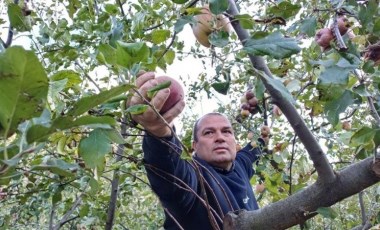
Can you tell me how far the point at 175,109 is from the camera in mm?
1013

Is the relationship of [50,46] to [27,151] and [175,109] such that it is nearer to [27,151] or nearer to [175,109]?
[175,109]

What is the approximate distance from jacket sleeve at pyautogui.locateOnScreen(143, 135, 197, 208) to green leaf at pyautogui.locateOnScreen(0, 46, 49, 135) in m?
0.70

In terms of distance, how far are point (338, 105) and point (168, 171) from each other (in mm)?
544

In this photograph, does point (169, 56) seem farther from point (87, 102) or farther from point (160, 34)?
point (87, 102)

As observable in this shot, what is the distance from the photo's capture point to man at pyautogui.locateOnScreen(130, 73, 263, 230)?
3.34 feet

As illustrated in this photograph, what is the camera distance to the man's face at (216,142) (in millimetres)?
2021

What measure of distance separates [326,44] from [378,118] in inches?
16.7

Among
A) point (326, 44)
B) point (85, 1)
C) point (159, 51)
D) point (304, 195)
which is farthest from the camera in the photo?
point (85, 1)

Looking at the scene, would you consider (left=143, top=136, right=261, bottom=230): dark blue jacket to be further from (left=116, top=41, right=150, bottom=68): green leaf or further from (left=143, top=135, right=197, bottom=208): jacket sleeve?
(left=116, top=41, right=150, bottom=68): green leaf

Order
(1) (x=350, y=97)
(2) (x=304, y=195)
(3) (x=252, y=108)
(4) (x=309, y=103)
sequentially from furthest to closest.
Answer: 1. (3) (x=252, y=108)
2. (4) (x=309, y=103)
3. (2) (x=304, y=195)
4. (1) (x=350, y=97)

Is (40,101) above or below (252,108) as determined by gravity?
below

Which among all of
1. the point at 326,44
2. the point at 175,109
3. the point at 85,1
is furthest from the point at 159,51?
the point at 85,1

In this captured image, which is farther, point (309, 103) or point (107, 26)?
point (309, 103)

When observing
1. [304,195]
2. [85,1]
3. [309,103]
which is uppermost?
[85,1]
